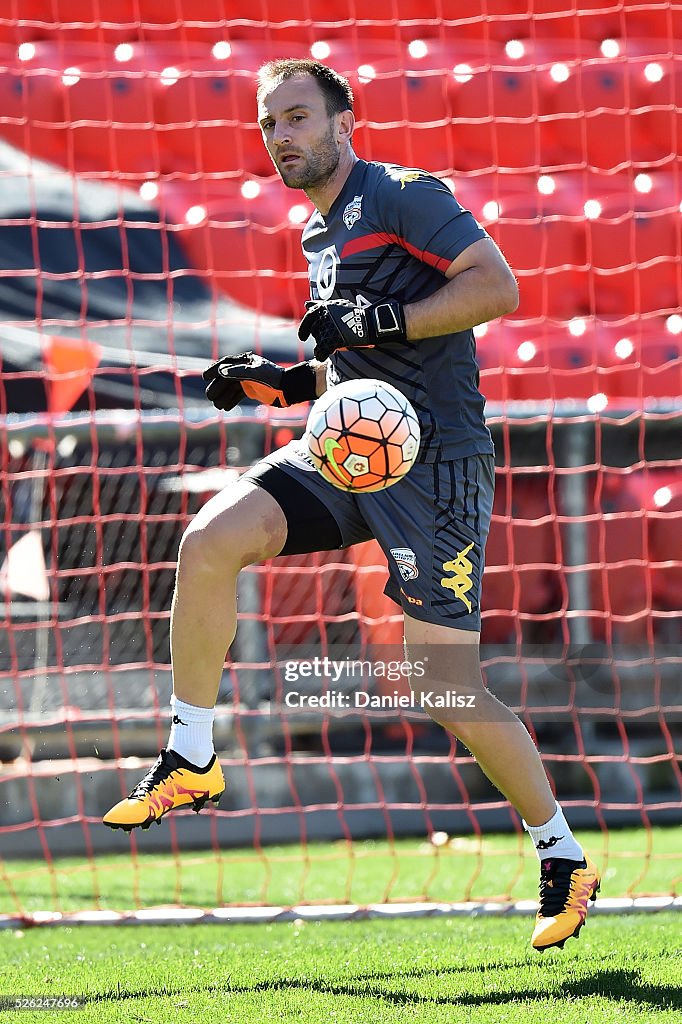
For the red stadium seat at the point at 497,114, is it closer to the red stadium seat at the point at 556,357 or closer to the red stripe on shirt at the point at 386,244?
the red stadium seat at the point at 556,357

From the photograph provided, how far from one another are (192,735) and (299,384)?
0.93 metres

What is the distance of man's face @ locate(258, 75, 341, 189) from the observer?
119 inches

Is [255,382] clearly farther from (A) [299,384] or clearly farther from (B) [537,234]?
(B) [537,234]

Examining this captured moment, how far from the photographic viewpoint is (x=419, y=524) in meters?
3.03

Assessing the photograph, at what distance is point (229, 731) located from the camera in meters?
6.00

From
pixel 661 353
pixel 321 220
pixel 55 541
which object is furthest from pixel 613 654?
pixel 321 220

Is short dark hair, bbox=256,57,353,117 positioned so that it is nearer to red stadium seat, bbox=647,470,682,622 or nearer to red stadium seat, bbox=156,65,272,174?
red stadium seat, bbox=156,65,272,174

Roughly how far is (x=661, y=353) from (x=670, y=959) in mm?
3867

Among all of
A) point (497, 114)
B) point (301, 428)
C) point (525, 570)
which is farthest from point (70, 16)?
point (525, 570)

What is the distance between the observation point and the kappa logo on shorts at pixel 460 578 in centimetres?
301

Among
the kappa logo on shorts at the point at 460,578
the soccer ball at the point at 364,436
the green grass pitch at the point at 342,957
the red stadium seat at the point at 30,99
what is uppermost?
the red stadium seat at the point at 30,99

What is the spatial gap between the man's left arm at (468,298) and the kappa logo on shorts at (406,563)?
1.68 ft

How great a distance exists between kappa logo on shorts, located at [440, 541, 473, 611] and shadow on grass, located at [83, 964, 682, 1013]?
0.97m

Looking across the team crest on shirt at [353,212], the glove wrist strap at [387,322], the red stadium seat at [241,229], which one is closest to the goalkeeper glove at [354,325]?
the glove wrist strap at [387,322]
